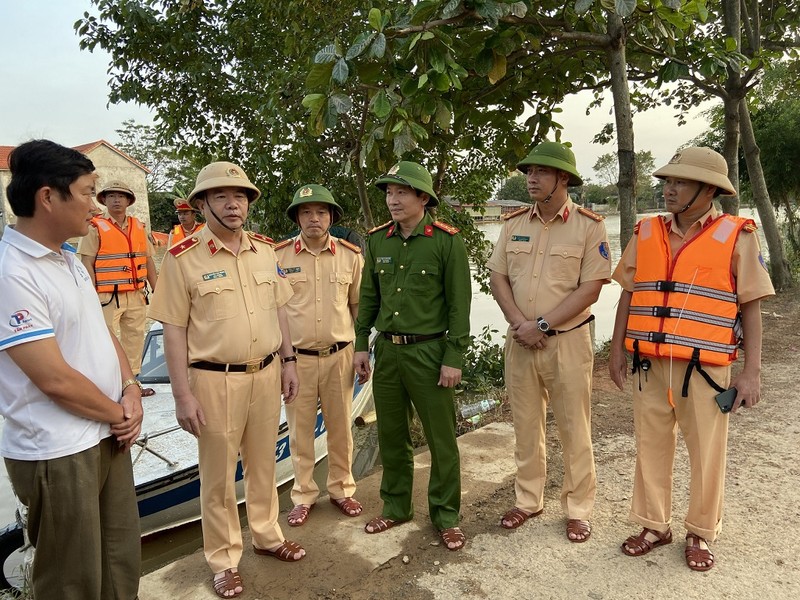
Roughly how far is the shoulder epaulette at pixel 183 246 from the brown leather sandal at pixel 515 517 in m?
2.29

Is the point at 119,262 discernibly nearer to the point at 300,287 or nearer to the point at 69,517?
the point at 300,287

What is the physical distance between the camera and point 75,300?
1.98 meters

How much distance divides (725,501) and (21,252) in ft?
12.6

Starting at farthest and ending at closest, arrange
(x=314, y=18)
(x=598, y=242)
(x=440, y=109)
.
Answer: (x=314, y=18) < (x=440, y=109) < (x=598, y=242)

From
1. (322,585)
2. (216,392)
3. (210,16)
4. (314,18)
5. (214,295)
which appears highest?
(210,16)

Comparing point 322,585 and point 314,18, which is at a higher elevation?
point 314,18

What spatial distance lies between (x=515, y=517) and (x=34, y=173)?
2.87 m

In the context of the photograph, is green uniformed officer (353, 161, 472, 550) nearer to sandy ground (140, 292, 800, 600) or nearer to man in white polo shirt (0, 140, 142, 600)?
sandy ground (140, 292, 800, 600)

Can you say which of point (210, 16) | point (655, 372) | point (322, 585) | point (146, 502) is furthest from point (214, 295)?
point (210, 16)

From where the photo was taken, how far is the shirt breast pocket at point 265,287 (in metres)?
2.81

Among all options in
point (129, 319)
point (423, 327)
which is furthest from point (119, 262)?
point (423, 327)

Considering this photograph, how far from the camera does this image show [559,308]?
3000 millimetres

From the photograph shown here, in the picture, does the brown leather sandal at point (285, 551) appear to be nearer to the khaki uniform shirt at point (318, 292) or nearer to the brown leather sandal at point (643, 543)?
the khaki uniform shirt at point (318, 292)

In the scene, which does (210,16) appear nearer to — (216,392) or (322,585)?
(216,392)
